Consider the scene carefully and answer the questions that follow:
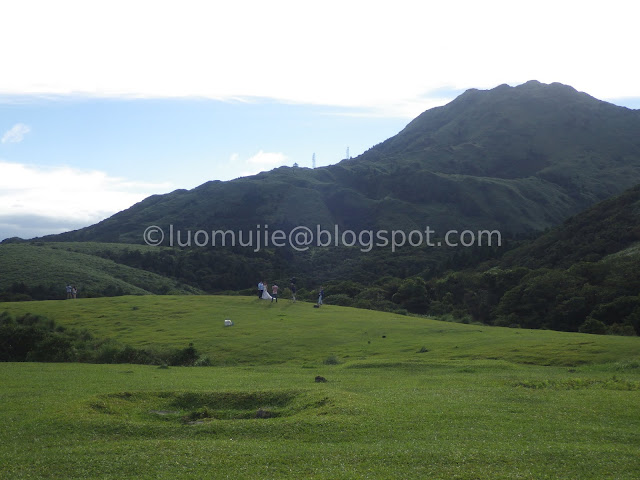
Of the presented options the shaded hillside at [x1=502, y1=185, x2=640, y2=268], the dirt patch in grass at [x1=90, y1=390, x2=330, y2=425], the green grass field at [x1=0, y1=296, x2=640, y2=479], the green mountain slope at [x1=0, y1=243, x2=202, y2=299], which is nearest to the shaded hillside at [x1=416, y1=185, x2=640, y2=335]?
the shaded hillside at [x1=502, y1=185, x2=640, y2=268]

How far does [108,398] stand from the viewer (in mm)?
15977

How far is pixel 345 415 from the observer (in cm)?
1385

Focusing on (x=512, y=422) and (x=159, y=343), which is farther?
(x=159, y=343)

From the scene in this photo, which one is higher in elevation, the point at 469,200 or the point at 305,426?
the point at 469,200

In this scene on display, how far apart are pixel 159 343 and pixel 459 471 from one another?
2590 centimetres

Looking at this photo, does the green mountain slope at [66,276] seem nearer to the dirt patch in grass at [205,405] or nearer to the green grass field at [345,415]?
the green grass field at [345,415]

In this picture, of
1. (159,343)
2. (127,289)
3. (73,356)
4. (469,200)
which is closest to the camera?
(73,356)

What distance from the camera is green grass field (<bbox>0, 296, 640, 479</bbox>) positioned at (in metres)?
10.6

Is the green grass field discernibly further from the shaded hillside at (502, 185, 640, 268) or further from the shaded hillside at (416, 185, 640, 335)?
the shaded hillside at (502, 185, 640, 268)

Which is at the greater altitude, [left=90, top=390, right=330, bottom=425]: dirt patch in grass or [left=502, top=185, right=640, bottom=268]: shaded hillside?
[left=502, top=185, right=640, bottom=268]: shaded hillside

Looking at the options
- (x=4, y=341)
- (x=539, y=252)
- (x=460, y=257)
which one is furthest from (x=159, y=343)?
(x=460, y=257)

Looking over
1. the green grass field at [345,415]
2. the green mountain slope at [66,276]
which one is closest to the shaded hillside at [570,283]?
the green grass field at [345,415]

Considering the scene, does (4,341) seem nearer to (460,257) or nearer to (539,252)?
(539,252)

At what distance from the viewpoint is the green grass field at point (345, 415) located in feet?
34.8
